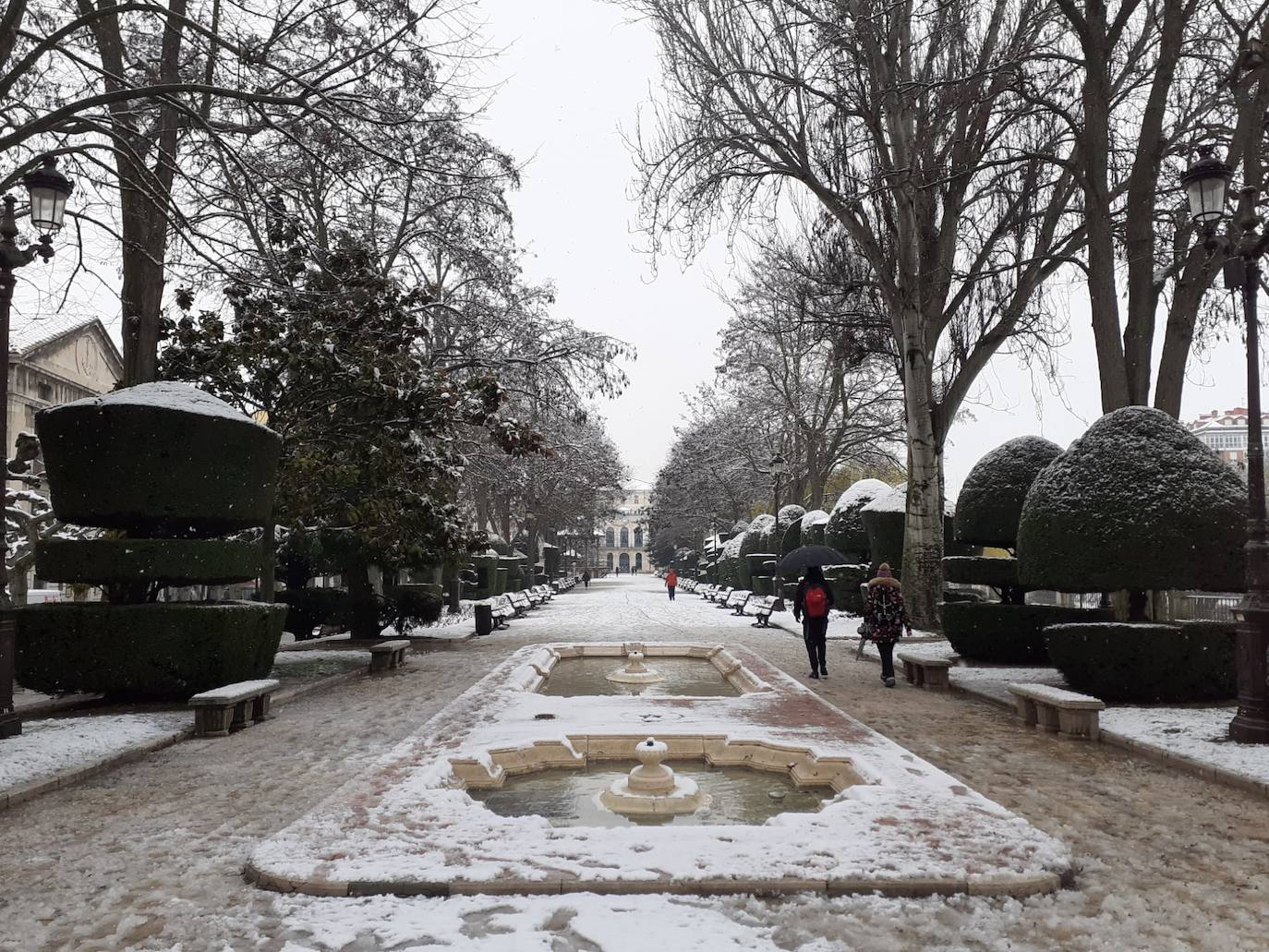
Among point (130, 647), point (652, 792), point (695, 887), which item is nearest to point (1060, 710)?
point (652, 792)

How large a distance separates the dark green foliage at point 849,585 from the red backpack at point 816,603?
445 inches

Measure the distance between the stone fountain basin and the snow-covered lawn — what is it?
242 centimetres

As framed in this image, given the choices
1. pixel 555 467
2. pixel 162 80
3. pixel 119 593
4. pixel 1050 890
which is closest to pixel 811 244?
pixel 162 80

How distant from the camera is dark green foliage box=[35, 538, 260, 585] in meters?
9.62

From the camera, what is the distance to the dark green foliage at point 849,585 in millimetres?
23684

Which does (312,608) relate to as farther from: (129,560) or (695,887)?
(695,887)

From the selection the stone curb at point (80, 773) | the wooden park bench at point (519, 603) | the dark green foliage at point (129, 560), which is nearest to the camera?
the stone curb at point (80, 773)

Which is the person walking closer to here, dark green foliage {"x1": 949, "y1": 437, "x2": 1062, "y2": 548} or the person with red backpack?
the person with red backpack

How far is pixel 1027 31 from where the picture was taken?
1449cm

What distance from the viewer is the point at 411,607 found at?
19234 millimetres

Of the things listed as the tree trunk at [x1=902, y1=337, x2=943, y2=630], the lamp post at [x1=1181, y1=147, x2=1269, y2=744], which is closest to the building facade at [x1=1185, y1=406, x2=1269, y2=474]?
the tree trunk at [x1=902, y1=337, x2=943, y2=630]

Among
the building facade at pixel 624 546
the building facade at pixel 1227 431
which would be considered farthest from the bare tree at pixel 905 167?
the building facade at pixel 624 546

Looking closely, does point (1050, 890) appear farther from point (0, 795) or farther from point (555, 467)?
point (555, 467)

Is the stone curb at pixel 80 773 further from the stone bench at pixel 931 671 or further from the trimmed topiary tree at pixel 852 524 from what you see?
the trimmed topiary tree at pixel 852 524
